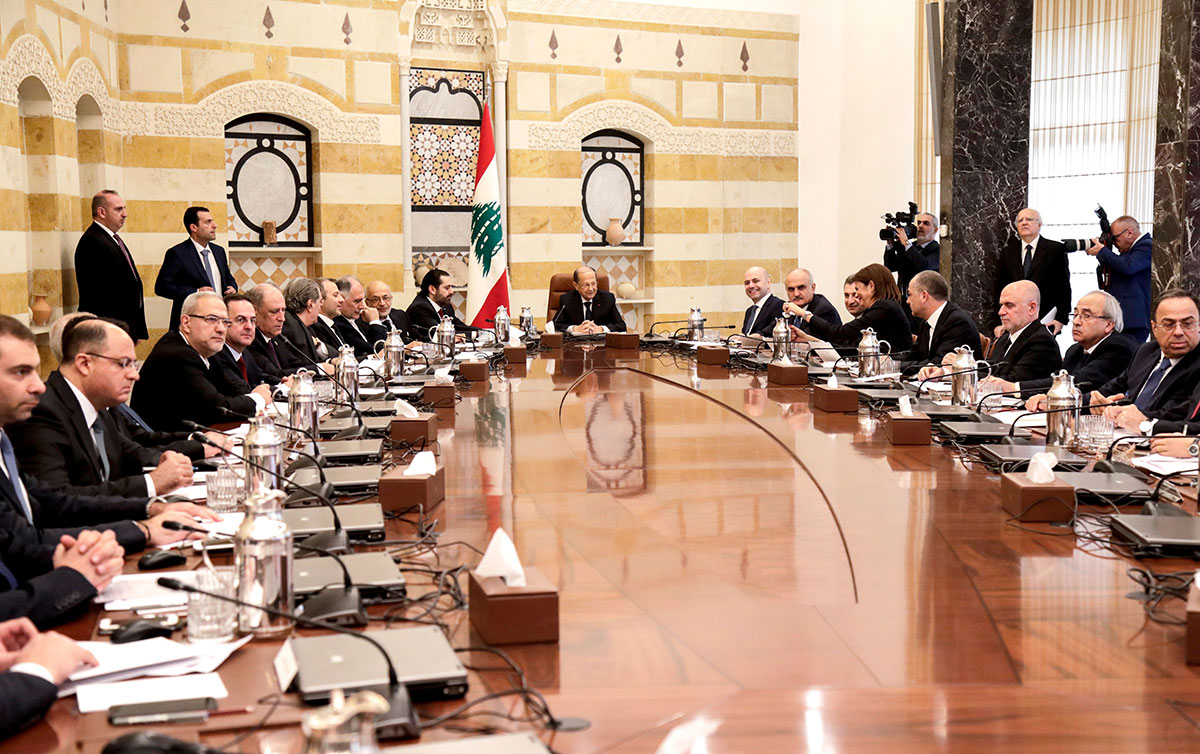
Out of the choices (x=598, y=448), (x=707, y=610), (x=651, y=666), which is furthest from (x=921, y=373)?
(x=651, y=666)

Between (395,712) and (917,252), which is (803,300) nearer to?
(917,252)

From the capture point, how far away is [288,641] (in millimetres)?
1779

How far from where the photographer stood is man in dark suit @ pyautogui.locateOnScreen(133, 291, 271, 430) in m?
4.52

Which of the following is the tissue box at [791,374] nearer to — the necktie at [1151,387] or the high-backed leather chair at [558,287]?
the necktie at [1151,387]

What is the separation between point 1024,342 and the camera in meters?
5.50

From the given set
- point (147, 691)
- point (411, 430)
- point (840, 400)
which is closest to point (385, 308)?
point (840, 400)

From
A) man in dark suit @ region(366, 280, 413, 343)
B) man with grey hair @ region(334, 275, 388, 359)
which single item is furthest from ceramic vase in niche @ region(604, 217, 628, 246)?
man with grey hair @ region(334, 275, 388, 359)

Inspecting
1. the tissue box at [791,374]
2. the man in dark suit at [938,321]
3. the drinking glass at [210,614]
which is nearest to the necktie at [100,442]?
the drinking glass at [210,614]

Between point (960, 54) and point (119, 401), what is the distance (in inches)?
264

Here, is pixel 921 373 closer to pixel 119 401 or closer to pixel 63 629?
pixel 119 401

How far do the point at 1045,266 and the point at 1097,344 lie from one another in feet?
8.82

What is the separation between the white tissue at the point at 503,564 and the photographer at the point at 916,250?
748cm

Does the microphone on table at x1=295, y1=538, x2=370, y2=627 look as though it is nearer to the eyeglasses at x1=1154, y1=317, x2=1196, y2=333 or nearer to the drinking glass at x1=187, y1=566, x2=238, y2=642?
the drinking glass at x1=187, y1=566, x2=238, y2=642

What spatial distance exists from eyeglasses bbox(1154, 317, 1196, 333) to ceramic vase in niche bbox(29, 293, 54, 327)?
605cm
